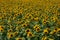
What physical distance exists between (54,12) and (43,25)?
1.72 meters

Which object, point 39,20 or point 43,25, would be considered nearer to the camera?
point 43,25

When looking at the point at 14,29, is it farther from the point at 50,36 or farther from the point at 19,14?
the point at 19,14

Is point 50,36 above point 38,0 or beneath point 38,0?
above

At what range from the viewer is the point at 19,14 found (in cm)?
798

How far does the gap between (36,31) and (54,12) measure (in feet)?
7.34

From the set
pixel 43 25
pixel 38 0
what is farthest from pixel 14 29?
pixel 38 0

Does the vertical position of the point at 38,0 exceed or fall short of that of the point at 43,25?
it falls short

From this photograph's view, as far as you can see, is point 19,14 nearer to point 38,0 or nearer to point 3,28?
point 3,28

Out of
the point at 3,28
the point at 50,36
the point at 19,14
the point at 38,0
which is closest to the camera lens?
the point at 50,36

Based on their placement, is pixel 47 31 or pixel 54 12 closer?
pixel 47 31

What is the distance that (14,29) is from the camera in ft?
20.8

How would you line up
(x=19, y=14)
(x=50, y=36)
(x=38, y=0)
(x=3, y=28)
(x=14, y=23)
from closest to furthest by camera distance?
(x=50, y=36) < (x=3, y=28) < (x=14, y=23) < (x=19, y=14) < (x=38, y=0)

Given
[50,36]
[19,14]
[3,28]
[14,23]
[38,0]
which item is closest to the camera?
[50,36]

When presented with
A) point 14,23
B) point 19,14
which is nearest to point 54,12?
point 19,14
